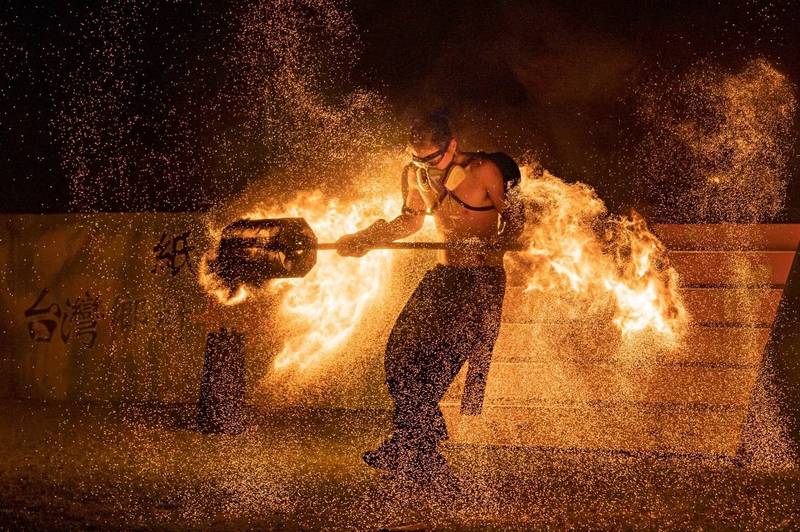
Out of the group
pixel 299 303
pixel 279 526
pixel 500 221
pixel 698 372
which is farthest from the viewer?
pixel 299 303

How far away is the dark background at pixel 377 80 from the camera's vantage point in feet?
20.6

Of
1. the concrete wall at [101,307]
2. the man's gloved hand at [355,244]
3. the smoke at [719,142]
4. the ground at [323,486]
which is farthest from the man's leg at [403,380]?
the concrete wall at [101,307]

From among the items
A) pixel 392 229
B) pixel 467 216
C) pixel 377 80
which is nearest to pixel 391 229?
pixel 392 229

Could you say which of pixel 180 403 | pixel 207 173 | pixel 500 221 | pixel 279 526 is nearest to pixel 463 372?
pixel 500 221

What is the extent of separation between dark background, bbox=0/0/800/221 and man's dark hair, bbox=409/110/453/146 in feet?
6.62

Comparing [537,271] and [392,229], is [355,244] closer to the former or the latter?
[392,229]

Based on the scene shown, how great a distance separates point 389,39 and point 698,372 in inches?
146

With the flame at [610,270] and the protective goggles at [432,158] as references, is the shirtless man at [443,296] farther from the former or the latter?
the flame at [610,270]

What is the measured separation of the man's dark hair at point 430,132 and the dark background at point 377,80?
2017 millimetres

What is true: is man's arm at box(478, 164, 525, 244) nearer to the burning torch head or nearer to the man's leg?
the man's leg

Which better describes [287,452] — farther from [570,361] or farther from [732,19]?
[732,19]

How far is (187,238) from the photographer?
695 centimetres

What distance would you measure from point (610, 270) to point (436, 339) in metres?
1.52

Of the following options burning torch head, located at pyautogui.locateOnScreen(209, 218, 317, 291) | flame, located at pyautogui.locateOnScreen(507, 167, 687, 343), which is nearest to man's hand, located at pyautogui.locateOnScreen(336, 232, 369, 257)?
burning torch head, located at pyautogui.locateOnScreen(209, 218, 317, 291)
